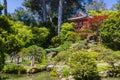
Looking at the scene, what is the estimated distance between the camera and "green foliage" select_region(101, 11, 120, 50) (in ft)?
95.9

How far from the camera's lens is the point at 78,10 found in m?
48.2

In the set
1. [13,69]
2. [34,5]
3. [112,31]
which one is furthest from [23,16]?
[13,69]

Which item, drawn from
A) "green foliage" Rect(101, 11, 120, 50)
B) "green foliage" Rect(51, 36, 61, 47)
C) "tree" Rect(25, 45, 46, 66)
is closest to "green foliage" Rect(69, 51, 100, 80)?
"tree" Rect(25, 45, 46, 66)

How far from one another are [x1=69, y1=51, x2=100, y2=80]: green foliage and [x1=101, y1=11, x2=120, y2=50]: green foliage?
38.3 feet

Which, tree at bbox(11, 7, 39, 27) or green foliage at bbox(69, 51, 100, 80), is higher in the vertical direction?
tree at bbox(11, 7, 39, 27)

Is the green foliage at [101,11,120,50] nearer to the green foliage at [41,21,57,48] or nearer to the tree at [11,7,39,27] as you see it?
the green foliage at [41,21,57,48]

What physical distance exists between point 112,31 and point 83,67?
41.7ft

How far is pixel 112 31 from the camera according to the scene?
29516 mm

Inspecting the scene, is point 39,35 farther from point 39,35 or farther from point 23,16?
point 23,16

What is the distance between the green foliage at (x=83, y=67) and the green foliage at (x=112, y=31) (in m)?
11.7

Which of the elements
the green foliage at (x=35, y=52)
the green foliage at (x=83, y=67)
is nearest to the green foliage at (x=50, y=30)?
the green foliage at (x=35, y=52)

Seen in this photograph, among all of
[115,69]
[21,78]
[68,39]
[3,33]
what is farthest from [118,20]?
[3,33]

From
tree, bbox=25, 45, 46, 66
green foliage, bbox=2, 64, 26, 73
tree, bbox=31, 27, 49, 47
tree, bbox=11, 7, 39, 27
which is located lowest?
green foliage, bbox=2, 64, 26, 73

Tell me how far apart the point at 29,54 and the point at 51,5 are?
21560 mm
